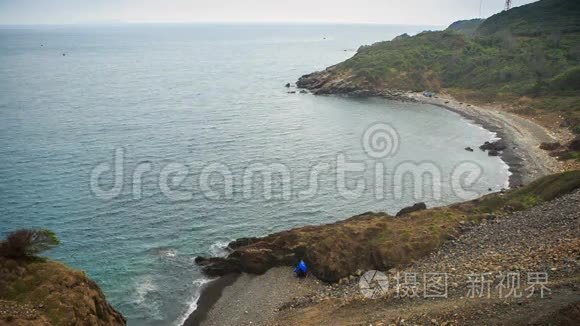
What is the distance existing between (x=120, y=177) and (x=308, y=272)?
141 ft

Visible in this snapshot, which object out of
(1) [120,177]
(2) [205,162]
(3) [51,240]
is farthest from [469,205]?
(1) [120,177]

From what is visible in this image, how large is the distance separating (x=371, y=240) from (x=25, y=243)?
30.2 m

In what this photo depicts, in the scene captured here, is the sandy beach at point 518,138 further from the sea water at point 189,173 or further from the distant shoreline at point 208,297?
the distant shoreline at point 208,297

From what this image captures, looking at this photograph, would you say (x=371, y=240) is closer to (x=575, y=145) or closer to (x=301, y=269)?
(x=301, y=269)

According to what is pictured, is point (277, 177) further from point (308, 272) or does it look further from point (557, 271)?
point (557, 271)

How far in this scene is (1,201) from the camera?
63469mm

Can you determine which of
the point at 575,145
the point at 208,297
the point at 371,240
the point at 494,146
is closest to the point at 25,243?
the point at 208,297

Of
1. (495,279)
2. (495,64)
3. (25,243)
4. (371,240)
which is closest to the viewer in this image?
(25,243)

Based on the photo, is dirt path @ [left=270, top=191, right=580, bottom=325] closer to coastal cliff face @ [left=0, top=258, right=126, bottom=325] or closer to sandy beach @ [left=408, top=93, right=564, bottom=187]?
coastal cliff face @ [left=0, top=258, right=126, bottom=325]

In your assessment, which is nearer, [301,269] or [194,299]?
[194,299]

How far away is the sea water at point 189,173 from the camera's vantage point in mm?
52500

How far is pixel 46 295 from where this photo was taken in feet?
92.0

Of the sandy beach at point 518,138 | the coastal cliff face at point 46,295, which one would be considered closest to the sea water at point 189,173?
the sandy beach at point 518,138

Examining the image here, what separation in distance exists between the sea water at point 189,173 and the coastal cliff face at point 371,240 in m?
6.32
